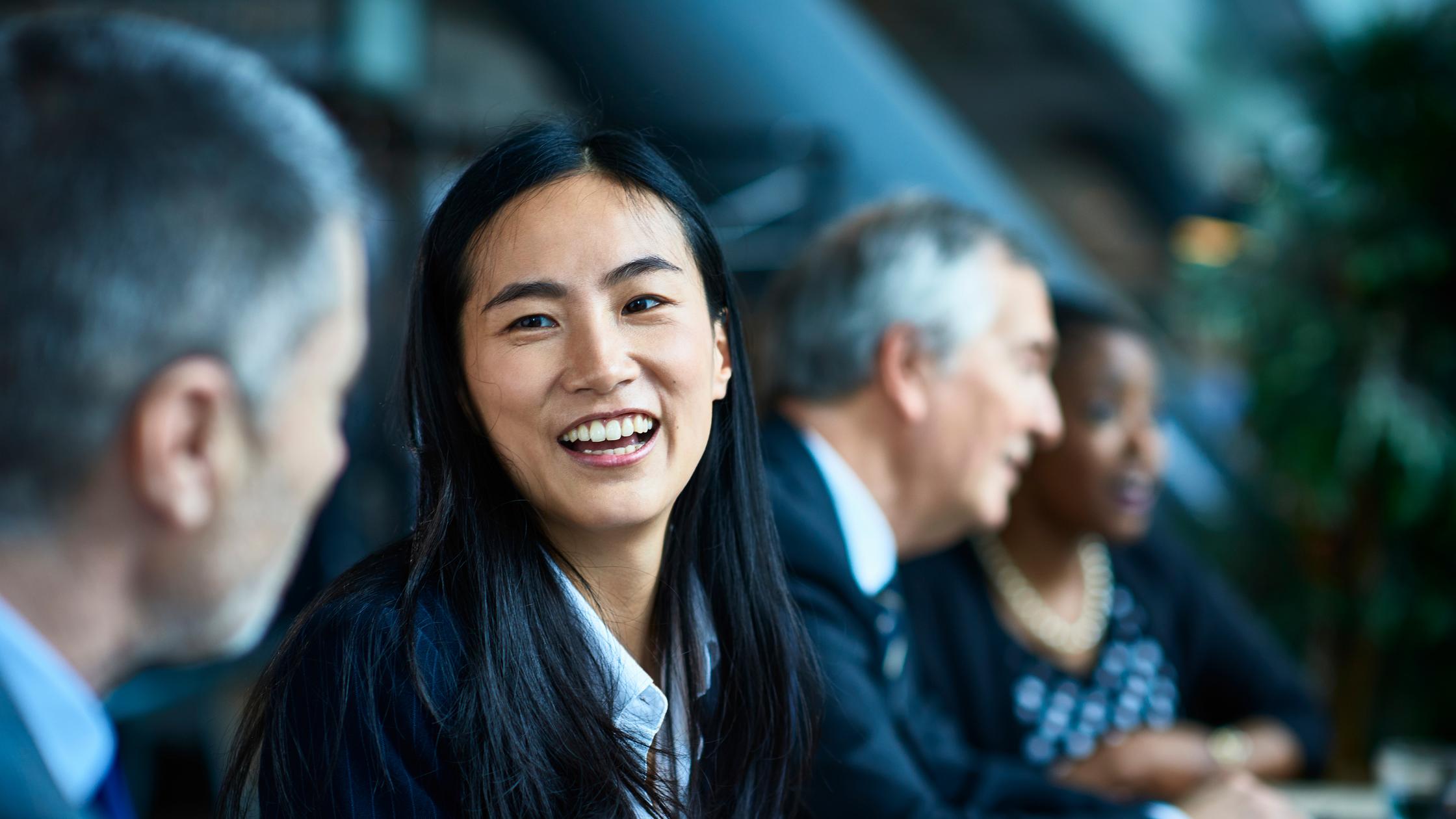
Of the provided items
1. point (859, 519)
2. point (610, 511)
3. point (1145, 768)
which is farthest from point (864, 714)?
point (1145, 768)

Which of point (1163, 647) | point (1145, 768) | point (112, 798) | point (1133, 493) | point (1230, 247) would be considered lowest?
point (1145, 768)

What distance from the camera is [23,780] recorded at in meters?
0.58

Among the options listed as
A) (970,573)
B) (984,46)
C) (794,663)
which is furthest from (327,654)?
(984,46)

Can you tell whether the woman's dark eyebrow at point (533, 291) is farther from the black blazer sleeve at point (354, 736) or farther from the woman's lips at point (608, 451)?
the black blazer sleeve at point (354, 736)

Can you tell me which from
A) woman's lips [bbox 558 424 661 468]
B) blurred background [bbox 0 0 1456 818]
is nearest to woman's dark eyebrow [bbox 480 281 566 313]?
woman's lips [bbox 558 424 661 468]

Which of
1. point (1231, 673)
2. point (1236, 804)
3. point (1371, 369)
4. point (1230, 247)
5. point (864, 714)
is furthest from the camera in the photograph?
point (1230, 247)

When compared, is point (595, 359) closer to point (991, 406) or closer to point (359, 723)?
point (359, 723)

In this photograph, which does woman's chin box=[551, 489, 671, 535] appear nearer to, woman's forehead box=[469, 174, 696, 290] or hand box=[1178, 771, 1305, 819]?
woman's forehead box=[469, 174, 696, 290]

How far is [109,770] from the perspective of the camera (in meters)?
0.77

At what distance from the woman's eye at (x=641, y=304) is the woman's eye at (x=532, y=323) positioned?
0.18ft

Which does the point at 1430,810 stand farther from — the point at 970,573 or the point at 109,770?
the point at 109,770

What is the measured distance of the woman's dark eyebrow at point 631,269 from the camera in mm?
833

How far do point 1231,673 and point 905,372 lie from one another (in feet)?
3.31

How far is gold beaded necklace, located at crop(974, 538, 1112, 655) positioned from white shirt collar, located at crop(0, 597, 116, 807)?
1.55m
